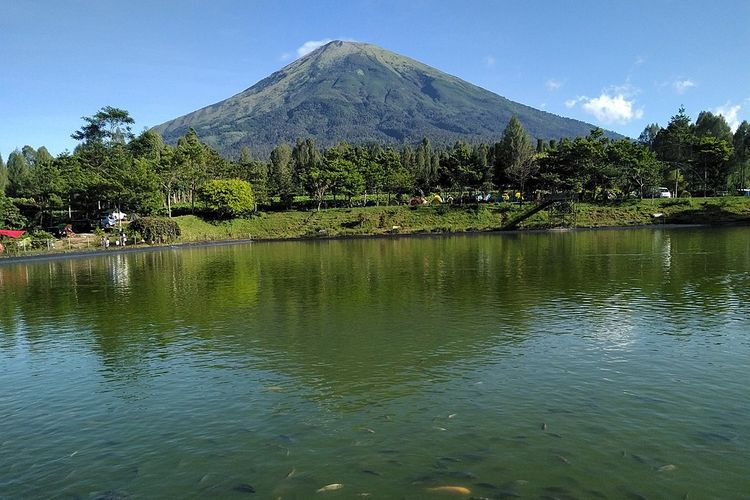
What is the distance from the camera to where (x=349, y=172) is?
3588 inches

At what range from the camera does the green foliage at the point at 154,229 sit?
68.1 m

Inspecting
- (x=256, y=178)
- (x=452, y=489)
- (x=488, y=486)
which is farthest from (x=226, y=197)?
(x=488, y=486)

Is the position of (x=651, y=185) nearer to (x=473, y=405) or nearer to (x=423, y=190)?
(x=423, y=190)

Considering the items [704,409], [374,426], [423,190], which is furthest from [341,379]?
[423,190]

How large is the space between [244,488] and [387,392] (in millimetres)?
4676

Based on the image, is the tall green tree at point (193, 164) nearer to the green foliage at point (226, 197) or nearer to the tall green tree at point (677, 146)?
the green foliage at point (226, 197)

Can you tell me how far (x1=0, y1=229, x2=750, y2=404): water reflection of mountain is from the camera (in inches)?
618

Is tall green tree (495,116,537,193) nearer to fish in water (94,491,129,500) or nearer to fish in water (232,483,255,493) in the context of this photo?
fish in water (232,483,255,493)

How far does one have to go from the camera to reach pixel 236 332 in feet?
62.7

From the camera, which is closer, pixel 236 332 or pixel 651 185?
pixel 236 332

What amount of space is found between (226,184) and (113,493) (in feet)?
249

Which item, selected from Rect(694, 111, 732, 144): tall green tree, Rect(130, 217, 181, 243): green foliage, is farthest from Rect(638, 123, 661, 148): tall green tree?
Rect(130, 217, 181, 243): green foliage

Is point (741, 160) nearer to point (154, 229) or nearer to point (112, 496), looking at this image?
point (154, 229)

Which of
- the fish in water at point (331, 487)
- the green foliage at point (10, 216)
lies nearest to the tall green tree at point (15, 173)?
the green foliage at point (10, 216)
